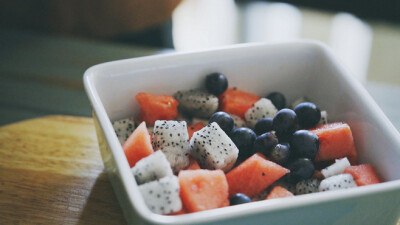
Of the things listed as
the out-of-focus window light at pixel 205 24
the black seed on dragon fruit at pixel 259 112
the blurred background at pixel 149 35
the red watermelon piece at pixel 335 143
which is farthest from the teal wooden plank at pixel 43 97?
the out-of-focus window light at pixel 205 24

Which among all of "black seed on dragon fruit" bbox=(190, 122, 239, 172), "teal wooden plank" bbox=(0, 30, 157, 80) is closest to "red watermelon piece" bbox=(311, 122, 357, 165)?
"black seed on dragon fruit" bbox=(190, 122, 239, 172)

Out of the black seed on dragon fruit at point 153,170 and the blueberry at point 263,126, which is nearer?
the black seed on dragon fruit at point 153,170

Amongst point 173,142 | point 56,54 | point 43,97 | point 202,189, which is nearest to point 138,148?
point 173,142

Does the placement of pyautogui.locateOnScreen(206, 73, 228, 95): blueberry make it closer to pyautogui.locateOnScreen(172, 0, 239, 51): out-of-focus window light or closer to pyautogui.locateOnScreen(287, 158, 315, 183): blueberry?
pyautogui.locateOnScreen(287, 158, 315, 183): blueberry

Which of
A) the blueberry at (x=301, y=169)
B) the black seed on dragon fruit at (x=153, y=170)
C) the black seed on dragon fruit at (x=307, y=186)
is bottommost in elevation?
the black seed on dragon fruit at (x=307, y=186)

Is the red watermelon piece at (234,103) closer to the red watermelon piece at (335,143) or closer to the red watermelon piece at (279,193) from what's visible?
the red watermelon piece at (335,143)

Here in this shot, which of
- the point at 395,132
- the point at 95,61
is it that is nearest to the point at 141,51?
the point at 95,61

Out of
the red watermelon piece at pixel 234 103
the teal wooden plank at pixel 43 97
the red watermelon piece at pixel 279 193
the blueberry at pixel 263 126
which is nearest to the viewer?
the red watermelon piece at pixel 279 193
